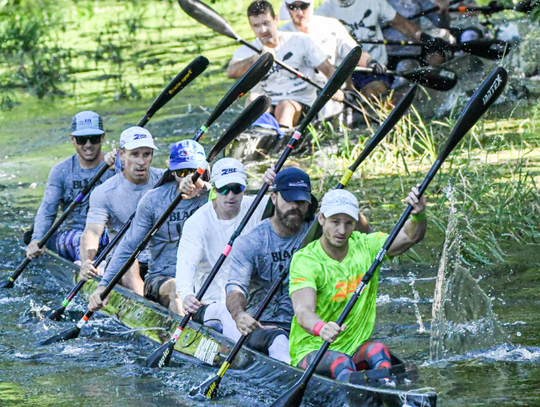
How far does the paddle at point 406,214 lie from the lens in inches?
240

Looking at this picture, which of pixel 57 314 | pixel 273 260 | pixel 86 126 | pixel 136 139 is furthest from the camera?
pixel 86 126

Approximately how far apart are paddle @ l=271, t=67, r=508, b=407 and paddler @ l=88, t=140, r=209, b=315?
6.97 feet

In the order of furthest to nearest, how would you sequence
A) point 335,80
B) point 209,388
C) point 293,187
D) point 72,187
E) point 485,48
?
point 485,48 → point 72,187 → point 335,80 → point 209,388 → point 293,187

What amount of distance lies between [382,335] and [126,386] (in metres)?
1.84

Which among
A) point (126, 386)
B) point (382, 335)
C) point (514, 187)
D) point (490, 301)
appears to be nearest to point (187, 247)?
point (126, 386)

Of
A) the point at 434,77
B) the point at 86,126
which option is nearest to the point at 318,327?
the point at 86,126

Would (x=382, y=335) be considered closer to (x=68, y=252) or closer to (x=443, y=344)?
(x=443, y=344)

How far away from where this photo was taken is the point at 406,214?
6.38 metres

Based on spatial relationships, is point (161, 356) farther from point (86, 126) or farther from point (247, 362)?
point (86, 126)

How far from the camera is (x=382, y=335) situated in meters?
7.98

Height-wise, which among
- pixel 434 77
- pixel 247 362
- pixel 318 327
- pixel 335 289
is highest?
pixel 434 77

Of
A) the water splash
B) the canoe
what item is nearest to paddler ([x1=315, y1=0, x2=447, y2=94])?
the canoe

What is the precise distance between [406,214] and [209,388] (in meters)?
1.61

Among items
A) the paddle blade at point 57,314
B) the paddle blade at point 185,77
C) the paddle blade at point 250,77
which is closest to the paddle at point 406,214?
the paddle blade at point 250,77
